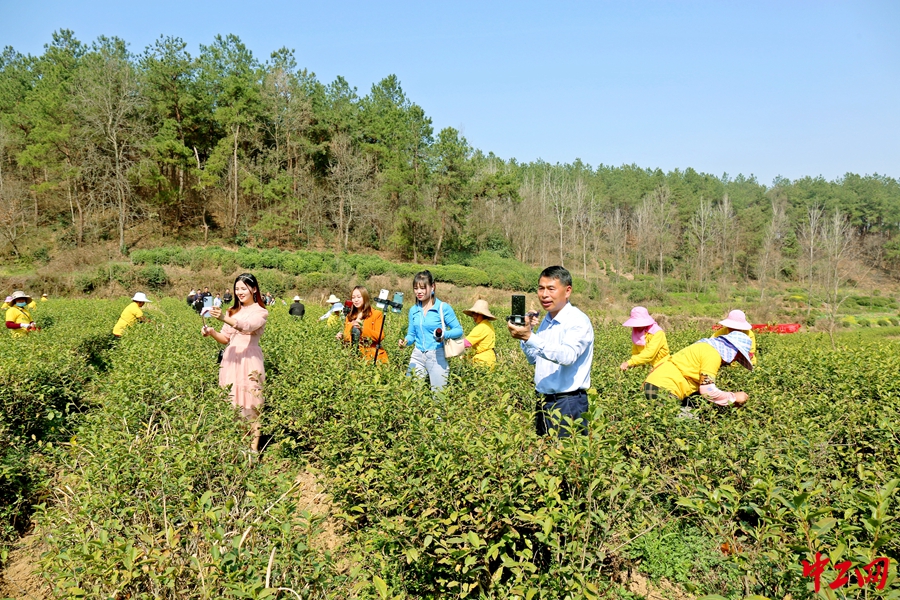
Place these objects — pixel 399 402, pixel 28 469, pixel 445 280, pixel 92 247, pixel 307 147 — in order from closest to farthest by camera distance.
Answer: pixel 399 402, pixel 28 469, pixel 92 247, pixel 445 280, pixel 307 147

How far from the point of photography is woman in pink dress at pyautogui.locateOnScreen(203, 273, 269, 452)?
17.3ft

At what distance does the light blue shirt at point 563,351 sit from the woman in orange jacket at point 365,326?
294cm

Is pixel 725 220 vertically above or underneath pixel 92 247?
above

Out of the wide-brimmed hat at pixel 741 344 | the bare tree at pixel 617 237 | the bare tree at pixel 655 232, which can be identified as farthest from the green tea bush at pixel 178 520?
the bare tree at pixel 617 237

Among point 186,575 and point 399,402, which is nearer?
point 186,575

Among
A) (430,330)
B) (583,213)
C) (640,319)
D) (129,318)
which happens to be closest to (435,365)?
(430,330)

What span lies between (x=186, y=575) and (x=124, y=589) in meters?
0.25

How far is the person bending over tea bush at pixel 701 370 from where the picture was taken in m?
4.60

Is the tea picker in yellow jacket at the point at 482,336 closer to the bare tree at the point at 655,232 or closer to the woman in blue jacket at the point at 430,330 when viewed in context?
the woman in blue jacket at the point at 430,330

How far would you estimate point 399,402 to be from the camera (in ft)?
12.7

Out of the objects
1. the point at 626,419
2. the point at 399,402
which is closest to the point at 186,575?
the point at 399,402

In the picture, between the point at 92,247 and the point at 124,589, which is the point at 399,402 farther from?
the point at 92,247

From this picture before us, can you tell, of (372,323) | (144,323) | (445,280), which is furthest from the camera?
(445,280)

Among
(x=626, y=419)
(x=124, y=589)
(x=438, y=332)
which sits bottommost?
(x=124, y=589)
